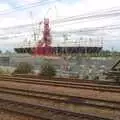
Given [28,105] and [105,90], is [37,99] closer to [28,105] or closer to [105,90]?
[28,105]

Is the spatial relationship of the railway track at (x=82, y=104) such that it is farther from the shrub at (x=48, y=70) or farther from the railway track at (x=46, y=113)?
the shrub at (x=48, y=70)

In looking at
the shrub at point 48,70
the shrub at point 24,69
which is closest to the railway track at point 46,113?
the shrub at point 48,70

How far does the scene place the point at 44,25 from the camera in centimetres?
5269

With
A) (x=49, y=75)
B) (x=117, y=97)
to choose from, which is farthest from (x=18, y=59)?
(x=117, y=97)

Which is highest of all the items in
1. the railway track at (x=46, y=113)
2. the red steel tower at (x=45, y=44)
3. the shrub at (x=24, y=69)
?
the red steel tower at (x=45, y=44)

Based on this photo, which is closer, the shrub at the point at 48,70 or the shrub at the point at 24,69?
the shrub at the point at 48,70

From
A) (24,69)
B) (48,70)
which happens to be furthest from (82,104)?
(24,69)

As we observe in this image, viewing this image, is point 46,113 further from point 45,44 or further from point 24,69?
point 45,44

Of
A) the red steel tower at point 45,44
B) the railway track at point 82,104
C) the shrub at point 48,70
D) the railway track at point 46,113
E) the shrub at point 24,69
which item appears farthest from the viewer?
the red steel tower at point 45,44

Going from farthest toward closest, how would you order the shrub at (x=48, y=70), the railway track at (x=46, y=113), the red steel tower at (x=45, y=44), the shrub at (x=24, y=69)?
1. the red steel tower at (x=45, y=44)
2. the shrub at (x=24, y=69)
3. the shrub at (x=48, y=70)
4. the railway track at (x=46, y=113)

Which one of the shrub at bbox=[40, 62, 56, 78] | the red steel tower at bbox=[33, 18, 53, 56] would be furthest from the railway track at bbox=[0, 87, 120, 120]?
the red steel tower at bbox=[33, 18, 53, 56]

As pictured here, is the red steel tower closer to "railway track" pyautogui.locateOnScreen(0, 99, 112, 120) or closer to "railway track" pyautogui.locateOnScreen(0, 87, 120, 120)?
"railway track" pyautogui.locateOnScreen(0, 87, 120, 120)

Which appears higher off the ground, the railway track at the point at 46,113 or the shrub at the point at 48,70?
the railway track at the point at 46,113

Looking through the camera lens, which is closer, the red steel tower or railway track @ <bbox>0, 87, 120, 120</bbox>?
railway track @ <bbox>0, 87, 120, 120</bbox>
